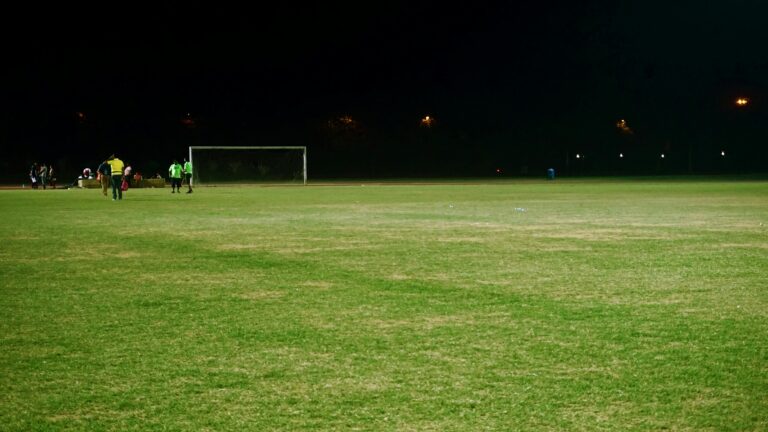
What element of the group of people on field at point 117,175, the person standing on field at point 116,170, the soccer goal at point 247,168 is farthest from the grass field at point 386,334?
the soccer goal at point 247,168

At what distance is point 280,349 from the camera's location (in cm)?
735

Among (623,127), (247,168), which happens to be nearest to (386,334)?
(247,168)

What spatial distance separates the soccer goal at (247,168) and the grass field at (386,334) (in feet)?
158

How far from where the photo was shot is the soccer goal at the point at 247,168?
65.4 meters

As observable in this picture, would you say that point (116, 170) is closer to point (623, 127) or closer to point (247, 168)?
point (247, 168)

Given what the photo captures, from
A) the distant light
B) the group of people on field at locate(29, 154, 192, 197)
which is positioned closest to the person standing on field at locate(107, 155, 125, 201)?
the group of people on field at locate(29, 154, 192, 197)

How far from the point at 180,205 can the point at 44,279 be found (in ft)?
69.0

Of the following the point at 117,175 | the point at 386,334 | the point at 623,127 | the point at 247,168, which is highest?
the point at 623,127

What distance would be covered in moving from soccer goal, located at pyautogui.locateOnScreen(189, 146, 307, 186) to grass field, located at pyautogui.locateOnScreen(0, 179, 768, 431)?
1900 inches

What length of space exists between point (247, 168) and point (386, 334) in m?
61.4

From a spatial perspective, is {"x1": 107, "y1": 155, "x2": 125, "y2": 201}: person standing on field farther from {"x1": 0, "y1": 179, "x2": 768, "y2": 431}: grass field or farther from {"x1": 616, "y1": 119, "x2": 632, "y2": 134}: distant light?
{"x1": 616, "y1": 119, "x2": 632, "y2": 134}: distant light

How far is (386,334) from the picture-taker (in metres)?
7.95

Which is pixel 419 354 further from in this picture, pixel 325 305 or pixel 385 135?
pixel 385 135

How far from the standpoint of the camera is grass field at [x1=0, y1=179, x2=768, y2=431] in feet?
18.2
